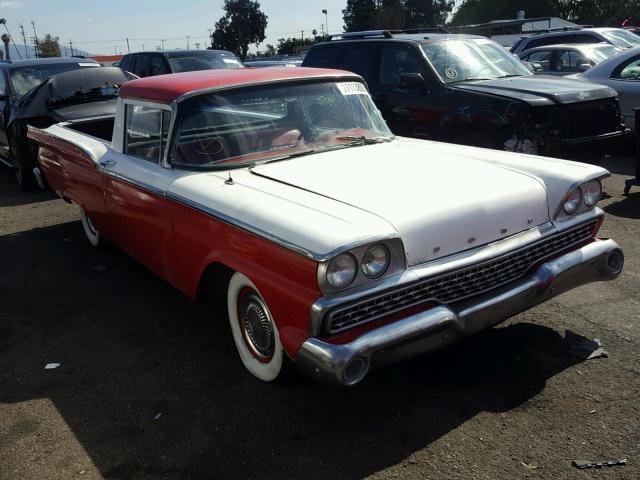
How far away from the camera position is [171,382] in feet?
11.1

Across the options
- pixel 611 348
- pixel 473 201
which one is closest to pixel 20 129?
pixel 473 201

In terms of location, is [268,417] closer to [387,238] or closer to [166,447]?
[166,447]

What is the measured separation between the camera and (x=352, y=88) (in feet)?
14.0

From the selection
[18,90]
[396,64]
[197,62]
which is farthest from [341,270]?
[197,62]

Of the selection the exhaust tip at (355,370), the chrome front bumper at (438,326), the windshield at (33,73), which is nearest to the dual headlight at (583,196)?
the chrome front bumper at (438,326)

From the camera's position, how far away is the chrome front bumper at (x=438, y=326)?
8.25 ft

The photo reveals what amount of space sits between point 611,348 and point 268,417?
1.90 m

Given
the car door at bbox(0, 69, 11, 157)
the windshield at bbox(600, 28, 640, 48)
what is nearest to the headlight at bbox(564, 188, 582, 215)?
the car door at bbox(0, 69, 11, 157)

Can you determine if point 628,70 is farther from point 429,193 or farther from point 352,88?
point 429,193

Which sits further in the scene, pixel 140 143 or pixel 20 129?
pixel 20 129

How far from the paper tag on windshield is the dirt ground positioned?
1.74 metres

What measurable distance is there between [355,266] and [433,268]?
38 cm

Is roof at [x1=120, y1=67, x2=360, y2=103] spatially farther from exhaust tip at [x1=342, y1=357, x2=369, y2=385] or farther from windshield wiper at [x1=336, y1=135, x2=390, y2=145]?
exhaust tip at [x1=342, y1=357, x2=369, y2=385]

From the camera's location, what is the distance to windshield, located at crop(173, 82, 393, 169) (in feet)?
12.1
